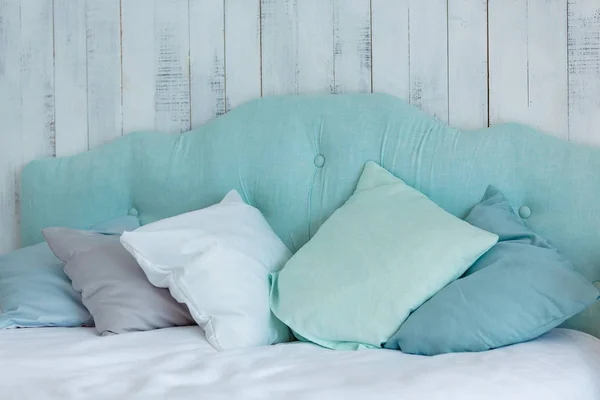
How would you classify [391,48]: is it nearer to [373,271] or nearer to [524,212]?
[524,212]

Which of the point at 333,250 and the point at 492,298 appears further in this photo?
the point at 333,250

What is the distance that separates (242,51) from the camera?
2072 millimetres

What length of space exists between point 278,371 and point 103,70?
129cm

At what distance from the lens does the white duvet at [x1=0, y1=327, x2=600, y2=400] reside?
3.66 ft

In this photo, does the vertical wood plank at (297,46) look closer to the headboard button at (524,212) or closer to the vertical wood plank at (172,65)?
the vertical wood plank at (172,65)

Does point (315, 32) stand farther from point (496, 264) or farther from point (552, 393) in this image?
point (552, 393)

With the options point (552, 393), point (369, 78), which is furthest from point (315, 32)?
point (552, 393)

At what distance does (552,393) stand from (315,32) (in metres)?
1.17

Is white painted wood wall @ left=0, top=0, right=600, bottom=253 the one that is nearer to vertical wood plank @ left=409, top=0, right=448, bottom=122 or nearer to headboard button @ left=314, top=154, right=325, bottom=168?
vertical wood plank @ left=409, top=0, right=448, bottom=122

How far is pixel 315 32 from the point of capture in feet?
6.57

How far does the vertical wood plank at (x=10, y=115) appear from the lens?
2.28m

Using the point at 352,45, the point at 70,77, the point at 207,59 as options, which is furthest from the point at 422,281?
the point at 70,77

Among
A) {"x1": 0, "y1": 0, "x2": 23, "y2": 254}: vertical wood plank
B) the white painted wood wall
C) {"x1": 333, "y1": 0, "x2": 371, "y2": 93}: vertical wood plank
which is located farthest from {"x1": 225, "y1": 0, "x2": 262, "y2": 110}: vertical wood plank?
{"x1": 0, "y1": 0, "x2": 23, "y2": 254}: vertical wood plank

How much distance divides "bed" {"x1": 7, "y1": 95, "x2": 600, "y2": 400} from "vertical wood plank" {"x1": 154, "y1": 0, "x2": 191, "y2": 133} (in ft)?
0.27
